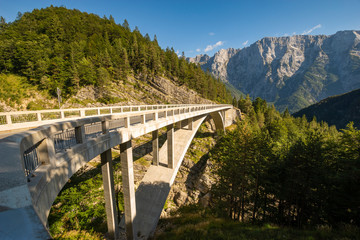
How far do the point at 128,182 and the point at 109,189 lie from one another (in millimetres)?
1124

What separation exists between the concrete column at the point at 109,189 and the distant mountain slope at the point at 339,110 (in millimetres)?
169482

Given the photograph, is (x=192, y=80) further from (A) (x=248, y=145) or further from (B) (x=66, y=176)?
(B) (x=66, y=176)

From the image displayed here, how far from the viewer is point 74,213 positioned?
11805 mm

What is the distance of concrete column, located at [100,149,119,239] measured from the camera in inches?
327

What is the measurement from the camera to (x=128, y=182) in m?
9.25

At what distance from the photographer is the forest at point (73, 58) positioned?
35.5m

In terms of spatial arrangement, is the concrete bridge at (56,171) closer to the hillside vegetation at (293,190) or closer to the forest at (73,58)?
the hillside vegetation at (293,190)

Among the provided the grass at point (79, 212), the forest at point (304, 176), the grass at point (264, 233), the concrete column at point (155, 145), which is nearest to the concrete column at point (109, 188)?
the grass at point (79, 212)

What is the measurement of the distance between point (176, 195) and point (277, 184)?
13.2 m

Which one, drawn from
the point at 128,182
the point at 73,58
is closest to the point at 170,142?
the point at 128,182

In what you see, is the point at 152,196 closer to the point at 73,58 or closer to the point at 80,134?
the point at 80,134

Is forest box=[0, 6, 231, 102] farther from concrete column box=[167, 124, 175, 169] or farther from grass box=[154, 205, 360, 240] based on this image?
grass box=[154, 205, 360, 240]

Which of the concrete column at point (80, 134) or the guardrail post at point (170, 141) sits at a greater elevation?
the concrete column at point (80, 134)

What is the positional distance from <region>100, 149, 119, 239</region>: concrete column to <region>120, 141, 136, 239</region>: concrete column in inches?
29.7
